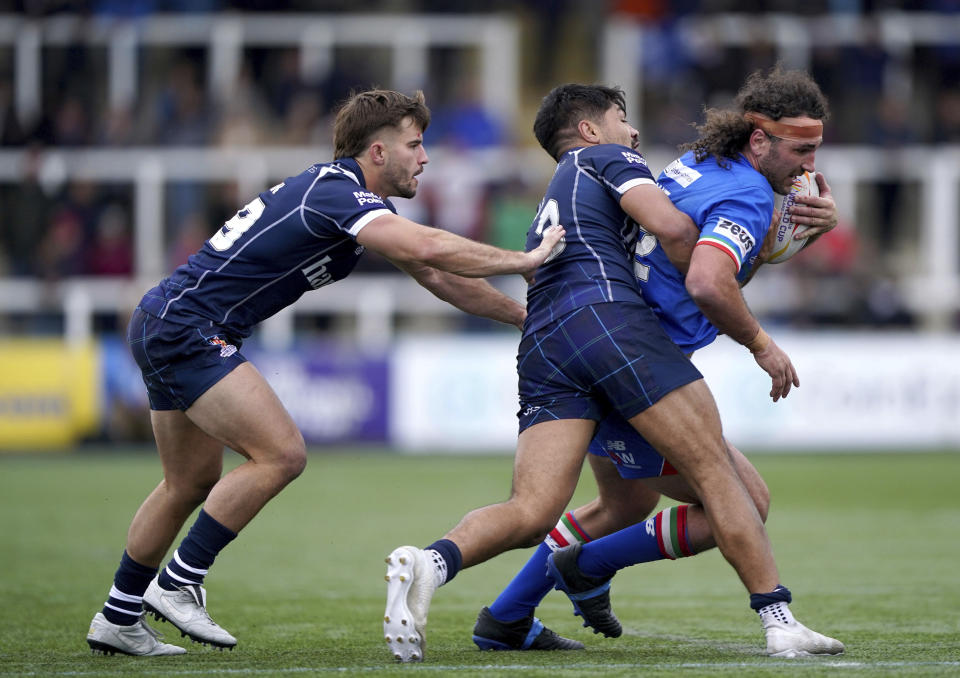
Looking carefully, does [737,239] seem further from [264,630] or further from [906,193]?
[906,193]

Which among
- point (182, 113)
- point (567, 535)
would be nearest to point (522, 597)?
point (567, 535)

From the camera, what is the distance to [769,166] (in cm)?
566

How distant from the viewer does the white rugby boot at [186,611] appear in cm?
574

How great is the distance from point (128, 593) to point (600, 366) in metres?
2.11

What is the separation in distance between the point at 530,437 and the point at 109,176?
14380mm

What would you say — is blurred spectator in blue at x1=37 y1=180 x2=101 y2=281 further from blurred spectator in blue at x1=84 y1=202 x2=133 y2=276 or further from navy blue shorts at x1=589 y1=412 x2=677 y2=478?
navy blue shorts at x1=589 y1=412 x2=677 y2=478

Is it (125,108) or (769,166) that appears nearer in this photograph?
(769,166)

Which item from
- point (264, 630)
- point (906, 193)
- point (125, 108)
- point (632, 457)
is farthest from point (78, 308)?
point (632, 457)

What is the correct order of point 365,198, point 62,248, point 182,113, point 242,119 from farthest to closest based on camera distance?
point 182,113, point 242,119, point 62,248, point 365,198

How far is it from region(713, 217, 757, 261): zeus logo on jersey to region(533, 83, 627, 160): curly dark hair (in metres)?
0.81

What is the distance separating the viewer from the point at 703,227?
5.45 m

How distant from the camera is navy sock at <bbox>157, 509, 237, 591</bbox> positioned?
5.70 meters

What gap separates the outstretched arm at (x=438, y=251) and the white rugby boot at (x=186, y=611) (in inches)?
61.5

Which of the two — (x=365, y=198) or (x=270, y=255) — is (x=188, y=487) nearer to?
(x=270, y=255)
